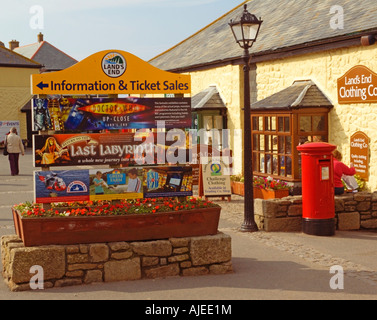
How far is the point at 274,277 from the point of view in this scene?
26.1 feet

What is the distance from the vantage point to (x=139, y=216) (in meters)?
8.03

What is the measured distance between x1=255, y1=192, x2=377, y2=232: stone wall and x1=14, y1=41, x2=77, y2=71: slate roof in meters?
44.8

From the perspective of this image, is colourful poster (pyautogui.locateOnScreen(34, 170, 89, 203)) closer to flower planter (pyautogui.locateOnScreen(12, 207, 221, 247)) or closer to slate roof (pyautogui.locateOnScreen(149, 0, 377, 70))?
flower planter (pyautogui.locateOnScreen(12, 207, 221, 247))

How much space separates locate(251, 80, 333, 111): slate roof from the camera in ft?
47.6

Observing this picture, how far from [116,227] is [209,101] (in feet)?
40.0

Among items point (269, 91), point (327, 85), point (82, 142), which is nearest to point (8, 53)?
point (269, 91)

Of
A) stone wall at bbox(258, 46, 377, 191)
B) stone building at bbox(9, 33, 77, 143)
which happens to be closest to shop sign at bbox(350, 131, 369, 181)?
stone wall at bbox(258, 46, 377, 191)

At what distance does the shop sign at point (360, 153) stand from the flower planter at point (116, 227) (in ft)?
20.4

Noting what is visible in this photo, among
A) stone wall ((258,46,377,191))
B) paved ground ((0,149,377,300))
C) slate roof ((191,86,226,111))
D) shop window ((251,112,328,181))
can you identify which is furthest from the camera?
slate roof ((191,86,226,111))

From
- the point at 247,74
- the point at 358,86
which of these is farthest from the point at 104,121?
the point at 358,86

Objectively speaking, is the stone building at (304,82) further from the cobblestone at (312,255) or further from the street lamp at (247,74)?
the cobblestone at (312,255)

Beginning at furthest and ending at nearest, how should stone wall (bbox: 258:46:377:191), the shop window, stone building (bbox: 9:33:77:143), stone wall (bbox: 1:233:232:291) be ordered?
stone building (bbox: 9:33:77:143) → the shop window → stone wall (bbox: 258:46:377:191) → stone wall (bbox: 1:233:232:291)
